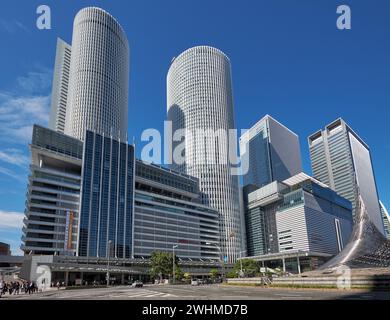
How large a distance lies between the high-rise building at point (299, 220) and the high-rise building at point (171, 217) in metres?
33.9

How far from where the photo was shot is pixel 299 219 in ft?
525

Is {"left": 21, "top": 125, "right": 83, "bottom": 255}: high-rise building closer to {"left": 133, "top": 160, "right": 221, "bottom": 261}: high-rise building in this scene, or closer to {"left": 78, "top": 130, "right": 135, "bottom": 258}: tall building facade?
{"left": 78, "top": 130, "right": 135, "bottom": 258}: tall building facade

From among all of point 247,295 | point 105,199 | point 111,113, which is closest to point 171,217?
point 105,199

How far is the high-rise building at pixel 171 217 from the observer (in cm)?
13475

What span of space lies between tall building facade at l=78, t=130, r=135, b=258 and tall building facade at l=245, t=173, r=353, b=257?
83792 millimetres

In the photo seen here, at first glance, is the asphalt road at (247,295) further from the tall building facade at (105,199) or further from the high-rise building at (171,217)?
the high-rise building at (171,217)

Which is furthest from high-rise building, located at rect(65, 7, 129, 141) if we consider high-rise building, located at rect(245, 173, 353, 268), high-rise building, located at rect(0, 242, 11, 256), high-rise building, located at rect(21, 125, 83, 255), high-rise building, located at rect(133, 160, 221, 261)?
high-rise building, located at rect(245, 173, 353, 268)

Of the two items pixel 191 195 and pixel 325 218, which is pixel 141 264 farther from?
pixel 325 218

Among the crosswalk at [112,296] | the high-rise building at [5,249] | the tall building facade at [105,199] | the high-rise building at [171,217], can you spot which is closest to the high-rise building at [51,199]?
the tall building facade at [105,199]

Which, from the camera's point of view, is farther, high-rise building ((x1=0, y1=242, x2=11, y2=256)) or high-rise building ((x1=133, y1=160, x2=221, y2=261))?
high-rise building ((x1=0, y1=242, x2=11, y2=256))

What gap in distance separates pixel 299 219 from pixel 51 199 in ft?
372

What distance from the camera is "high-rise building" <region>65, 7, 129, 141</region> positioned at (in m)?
178

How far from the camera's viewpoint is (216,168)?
621 feet
